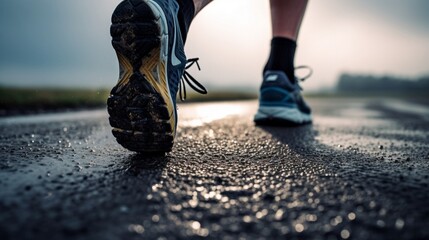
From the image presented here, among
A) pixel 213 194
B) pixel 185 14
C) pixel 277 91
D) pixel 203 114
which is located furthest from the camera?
pixel 203 114

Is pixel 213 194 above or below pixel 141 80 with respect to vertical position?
below

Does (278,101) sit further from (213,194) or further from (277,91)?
(213,194)

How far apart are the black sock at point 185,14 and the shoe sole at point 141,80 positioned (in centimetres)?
25

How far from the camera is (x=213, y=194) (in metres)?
0.80

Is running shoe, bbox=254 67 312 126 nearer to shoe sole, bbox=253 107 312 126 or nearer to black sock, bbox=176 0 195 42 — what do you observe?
shoe sole, bbox=253 107 312 126

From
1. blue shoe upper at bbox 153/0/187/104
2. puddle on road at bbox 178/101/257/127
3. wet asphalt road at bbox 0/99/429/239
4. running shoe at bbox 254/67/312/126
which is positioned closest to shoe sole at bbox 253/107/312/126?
running shoe at bbox 254/67/312/126

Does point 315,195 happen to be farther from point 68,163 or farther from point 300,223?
point 68,163

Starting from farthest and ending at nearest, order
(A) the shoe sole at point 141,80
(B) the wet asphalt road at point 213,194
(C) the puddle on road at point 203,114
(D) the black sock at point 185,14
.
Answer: (C) the puddle on road at point 203,114 → (D) the black sock at point 185,14 → (A) the shoe sole at point 141,80 → (B) the wet asphalt road at point 213,194

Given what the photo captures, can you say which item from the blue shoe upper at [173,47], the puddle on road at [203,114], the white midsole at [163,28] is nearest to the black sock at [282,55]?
the puddle on road at [203,114]

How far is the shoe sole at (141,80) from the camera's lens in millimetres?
1115

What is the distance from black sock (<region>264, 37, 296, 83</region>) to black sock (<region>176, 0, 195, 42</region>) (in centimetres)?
90

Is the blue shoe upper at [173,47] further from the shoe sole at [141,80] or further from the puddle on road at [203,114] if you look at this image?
the puddle on road at [203,114]

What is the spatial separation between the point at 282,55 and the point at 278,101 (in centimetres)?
30

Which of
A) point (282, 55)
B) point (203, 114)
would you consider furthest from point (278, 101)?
point (203, 114)
